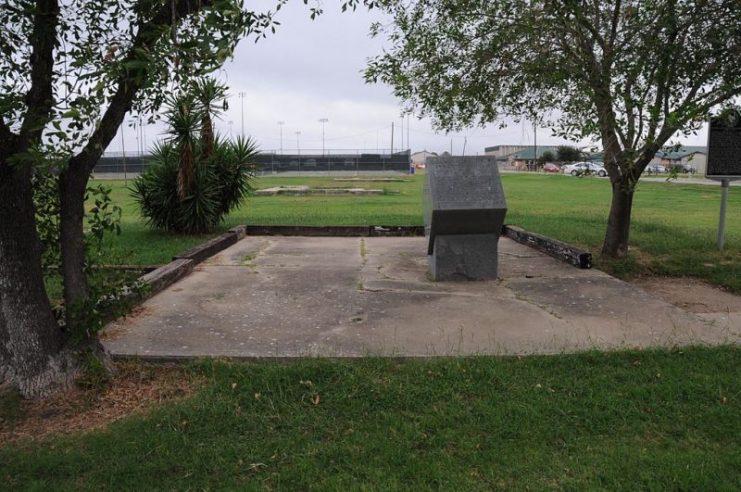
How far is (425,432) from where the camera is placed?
3354mm

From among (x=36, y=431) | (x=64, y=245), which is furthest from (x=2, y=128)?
(x=36, y=431)

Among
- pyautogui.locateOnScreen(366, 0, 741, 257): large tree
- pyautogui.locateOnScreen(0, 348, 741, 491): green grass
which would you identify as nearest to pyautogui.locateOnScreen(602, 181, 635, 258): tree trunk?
pyautogui.locateOnScreen(366, 0, 741, 257): large tree

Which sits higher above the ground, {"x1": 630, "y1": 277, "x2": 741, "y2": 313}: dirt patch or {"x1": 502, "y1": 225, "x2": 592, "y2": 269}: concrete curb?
{"x1": 502, "y1": 225, "x2": 592, "y2": 269}: concrete curb

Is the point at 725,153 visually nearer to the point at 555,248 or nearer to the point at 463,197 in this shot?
the point at 555,248

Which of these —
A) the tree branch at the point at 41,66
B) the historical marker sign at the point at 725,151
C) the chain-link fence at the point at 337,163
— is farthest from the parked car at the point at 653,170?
the chain-link fence at the point at 337,163

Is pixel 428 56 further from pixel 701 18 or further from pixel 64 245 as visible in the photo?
pixel 64 245

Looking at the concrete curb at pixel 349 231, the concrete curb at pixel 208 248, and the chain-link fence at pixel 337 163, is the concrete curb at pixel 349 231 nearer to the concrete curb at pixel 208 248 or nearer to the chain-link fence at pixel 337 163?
the concrete curb at pixel 208 248

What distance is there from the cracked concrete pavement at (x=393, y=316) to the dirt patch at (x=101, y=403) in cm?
27

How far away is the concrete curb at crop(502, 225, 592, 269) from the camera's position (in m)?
7.73

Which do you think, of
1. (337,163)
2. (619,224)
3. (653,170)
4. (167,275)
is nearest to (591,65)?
(619,224)

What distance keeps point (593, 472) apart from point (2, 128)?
3570 mm

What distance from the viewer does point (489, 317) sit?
215 inches

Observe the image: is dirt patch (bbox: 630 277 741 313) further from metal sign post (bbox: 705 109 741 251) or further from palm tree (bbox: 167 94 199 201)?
palm tree (bbox: 167 94 199 201)

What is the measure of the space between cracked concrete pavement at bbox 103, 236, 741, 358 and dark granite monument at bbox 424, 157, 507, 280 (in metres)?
0.24
